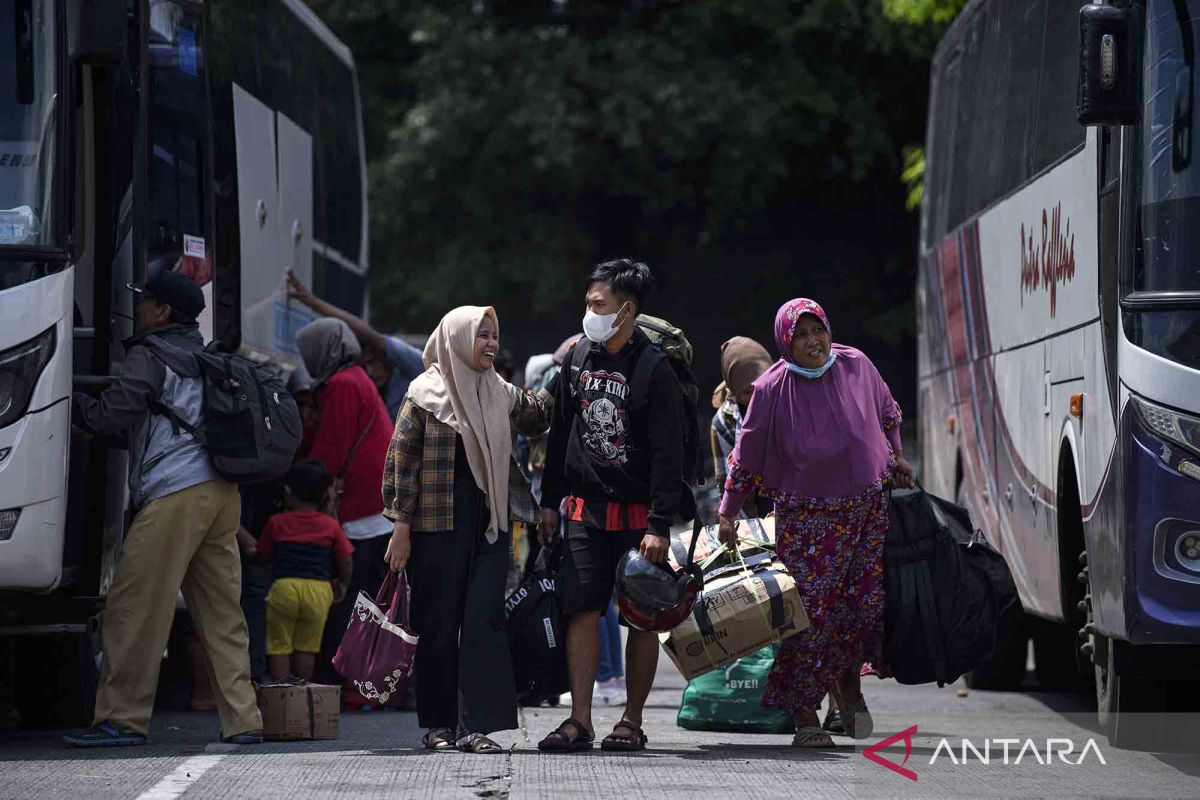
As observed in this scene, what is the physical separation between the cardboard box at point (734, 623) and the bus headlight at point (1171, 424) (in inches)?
54.5

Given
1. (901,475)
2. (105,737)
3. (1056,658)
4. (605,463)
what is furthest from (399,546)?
(1056,658)

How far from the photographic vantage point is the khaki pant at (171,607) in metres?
7.65

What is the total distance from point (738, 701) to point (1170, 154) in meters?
2.77

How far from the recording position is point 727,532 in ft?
25.4

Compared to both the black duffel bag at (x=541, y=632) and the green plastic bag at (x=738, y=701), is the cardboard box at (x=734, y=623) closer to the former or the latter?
the black duffel bag at (x=541, y=632)

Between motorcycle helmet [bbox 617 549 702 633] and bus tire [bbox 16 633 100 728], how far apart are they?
245cm

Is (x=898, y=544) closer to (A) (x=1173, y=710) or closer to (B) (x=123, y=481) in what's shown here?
(A) (x=1173, y=710)

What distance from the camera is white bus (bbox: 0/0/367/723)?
7.38 metres

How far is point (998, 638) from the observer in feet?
26.5

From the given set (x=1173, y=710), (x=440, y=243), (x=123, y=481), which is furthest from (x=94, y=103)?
(x=440, y=243)

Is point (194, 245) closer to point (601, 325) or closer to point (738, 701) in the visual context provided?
point (601, 325)

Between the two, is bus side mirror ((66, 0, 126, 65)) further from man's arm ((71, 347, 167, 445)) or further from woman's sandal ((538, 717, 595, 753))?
woman's sandal ((538, 717, 595, 753))

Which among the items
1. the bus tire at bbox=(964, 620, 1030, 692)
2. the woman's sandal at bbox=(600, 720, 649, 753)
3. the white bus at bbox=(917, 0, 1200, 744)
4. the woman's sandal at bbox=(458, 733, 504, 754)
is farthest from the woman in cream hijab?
the bus tire at bbox=(964, 620, 1030, 692)

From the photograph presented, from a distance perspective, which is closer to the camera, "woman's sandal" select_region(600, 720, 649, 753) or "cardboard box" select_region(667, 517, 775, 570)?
"woman's sandal" select_region(600, 720, 649, 753)
